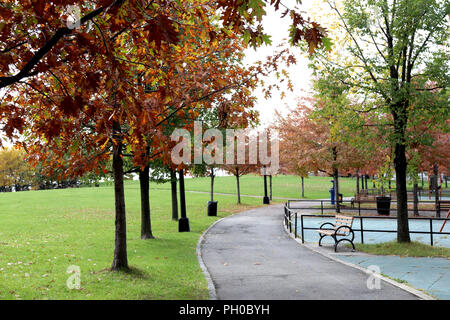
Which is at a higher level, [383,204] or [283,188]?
[383,204]

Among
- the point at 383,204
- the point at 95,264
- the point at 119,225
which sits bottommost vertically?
the point at 95,264

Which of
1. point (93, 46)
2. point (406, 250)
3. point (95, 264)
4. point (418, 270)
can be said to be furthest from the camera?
point (406, 250)

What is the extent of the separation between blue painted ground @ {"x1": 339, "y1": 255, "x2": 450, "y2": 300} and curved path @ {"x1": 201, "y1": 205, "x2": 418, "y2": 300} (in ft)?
2.06

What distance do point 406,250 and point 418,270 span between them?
8.62ft

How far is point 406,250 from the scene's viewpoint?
11680 mm

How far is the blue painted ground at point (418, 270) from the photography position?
761cm

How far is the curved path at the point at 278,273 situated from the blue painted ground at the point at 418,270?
2.06 feet

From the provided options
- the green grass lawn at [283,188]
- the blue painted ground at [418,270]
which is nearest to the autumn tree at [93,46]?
the blue painted ground at [418,270]

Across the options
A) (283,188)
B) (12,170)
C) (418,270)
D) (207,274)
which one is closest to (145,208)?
(207,274)

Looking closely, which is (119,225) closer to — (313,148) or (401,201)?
(401,201)

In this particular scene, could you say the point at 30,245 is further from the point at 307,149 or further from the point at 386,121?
the point at 307,149

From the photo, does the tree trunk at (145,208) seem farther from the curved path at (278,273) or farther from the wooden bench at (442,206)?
the wooden bench at (442,206)

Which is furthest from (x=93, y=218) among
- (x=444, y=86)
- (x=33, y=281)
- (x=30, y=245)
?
(x=444, y=86)
